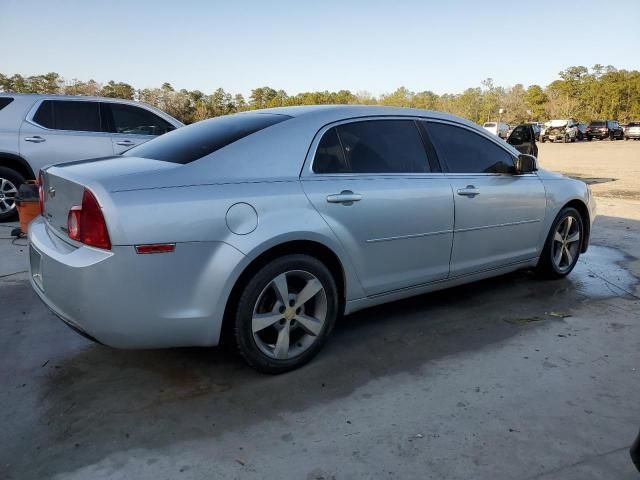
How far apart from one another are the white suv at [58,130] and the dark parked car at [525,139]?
7469 mm

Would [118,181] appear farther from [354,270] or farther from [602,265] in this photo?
[602,265]

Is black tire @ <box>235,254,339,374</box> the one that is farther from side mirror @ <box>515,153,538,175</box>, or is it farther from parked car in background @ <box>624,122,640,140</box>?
parked car in background @ <box>624,122,640,140</box>

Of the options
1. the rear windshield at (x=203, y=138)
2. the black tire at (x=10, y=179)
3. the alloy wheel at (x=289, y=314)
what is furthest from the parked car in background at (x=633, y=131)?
the alloy wheel at (x=289, y=314)

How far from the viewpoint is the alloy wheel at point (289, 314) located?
2947 millimetres

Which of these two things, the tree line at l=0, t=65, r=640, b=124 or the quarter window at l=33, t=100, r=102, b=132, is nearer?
Answer: the quarter window at l=33, t=100, r=102, b=132

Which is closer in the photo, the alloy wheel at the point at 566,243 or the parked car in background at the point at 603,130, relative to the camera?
the alloy wheel at the point at 566,243

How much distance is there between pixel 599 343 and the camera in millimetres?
3566

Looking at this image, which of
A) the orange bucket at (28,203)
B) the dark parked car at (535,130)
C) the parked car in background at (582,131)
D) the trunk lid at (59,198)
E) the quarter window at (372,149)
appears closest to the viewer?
the trunk lid at (59,198)

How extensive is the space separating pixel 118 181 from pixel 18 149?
556cm

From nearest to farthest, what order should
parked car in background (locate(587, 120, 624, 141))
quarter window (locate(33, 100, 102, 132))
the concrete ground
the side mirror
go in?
1. the concrete ground
2. the side mirror
3. quarter window (locate(33, 100, 102, 132))
4. parked car in background (locate(587, 120, 624, 141))

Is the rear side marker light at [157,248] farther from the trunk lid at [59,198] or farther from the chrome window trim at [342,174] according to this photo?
the chrome window trim at [342,174]

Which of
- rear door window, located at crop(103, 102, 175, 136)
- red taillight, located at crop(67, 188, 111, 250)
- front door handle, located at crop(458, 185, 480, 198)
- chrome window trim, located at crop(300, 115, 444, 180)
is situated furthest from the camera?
rear door window, located at crop(103, 102, 175, 136)

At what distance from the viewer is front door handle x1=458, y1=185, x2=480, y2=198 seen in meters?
3.83

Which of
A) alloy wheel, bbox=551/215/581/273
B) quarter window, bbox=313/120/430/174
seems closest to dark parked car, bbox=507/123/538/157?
alloy wheel, bbox=551/215/581/273
